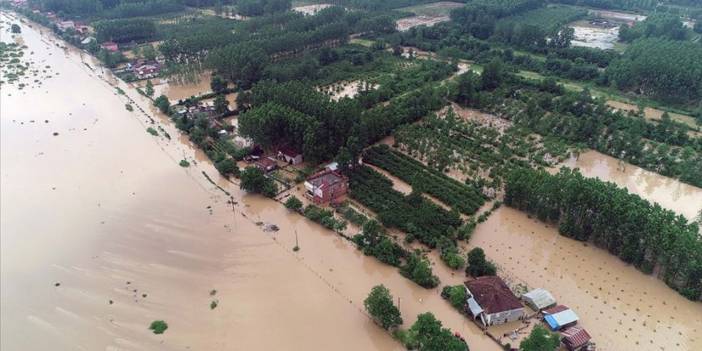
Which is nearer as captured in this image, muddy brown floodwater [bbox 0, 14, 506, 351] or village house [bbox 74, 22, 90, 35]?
muddy brown floodwater [bbox 0, 14, 506, 351]

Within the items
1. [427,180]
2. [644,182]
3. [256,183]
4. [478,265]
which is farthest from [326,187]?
[644,182]

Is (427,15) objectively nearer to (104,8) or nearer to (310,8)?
(310,8)

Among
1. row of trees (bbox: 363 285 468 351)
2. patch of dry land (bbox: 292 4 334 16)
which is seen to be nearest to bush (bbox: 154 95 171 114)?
row of trees (bbox: 363 285 468 351)

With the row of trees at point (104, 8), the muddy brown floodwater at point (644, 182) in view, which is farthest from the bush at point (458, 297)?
the row of trees at point (104, 8)

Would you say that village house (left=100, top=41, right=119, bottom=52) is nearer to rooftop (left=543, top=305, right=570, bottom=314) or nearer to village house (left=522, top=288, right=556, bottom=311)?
village house (left=522, top=288, right=556, bottom=311)

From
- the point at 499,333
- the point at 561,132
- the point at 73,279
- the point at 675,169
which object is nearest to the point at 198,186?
the point at 73,279
